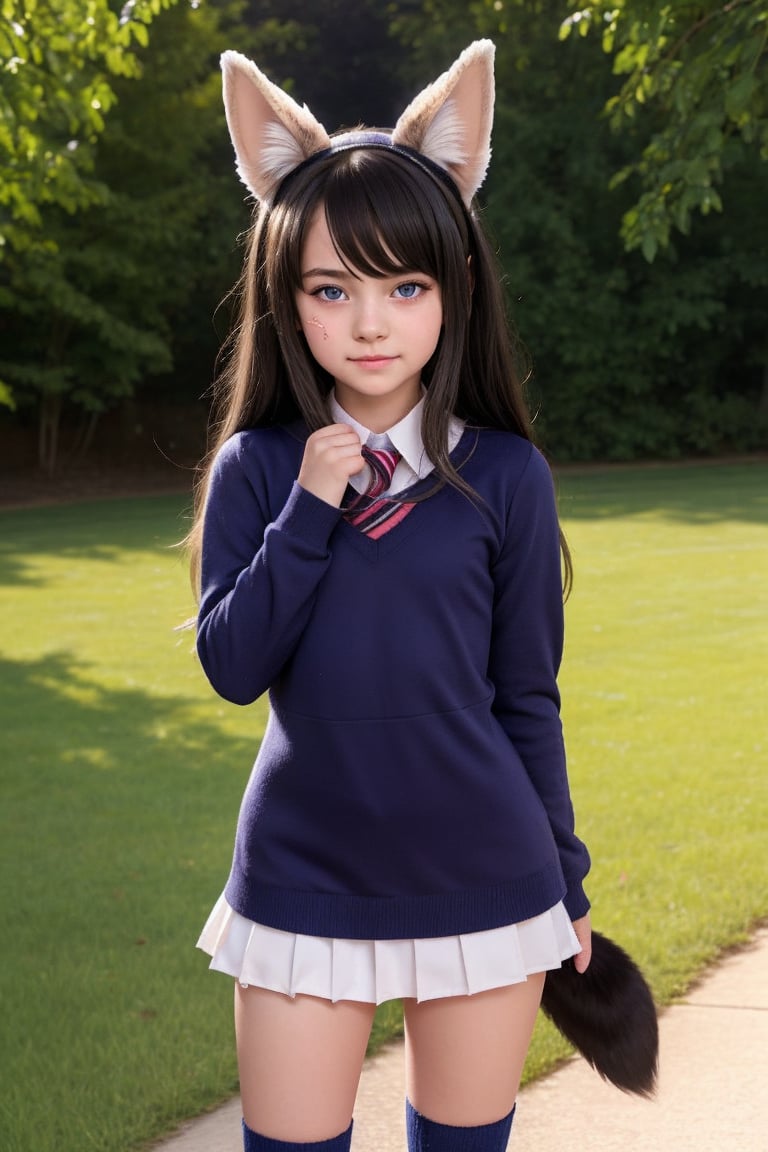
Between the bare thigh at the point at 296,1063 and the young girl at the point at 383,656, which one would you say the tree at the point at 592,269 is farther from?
the bare thigh at the point at 296,1063

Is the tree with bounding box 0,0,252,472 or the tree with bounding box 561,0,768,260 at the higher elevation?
Result: the tree with bounding box 561,0,768,260

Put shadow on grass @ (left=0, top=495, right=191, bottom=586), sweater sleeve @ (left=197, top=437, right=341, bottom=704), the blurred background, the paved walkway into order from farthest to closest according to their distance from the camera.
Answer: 1. the blurred background
2. shadow on grass @ (left=0, top=495, right=191, bottom=586)
3. the paved walkway
4. sweater sleeve @ (left=197, top=437, right=341, bottom=704)

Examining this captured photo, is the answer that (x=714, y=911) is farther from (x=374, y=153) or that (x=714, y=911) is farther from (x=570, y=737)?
(x=374, y=153)

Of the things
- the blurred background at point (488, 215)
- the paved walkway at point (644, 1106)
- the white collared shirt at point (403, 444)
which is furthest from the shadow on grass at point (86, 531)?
the white collared shirt at point (403, 444)

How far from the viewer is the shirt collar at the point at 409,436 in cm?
194

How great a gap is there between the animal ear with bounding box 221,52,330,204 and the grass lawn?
2.15 meters

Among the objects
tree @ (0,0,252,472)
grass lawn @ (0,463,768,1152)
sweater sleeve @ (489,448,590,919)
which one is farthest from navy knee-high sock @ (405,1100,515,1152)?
tree @ (0,0,252,472)

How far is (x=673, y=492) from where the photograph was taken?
19859mm

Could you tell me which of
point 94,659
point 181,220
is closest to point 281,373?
point 94,659

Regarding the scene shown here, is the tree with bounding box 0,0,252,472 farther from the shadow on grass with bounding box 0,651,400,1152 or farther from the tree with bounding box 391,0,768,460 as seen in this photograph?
the shadow on grass with bounding box 0,651,400,1152

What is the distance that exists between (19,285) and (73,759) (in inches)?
668

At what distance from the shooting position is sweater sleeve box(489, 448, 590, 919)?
195cm

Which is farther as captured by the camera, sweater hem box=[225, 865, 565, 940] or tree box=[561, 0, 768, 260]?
tree box=[561, 0, 768, 260]

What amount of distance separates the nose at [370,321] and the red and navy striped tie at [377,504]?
0.49 ft
